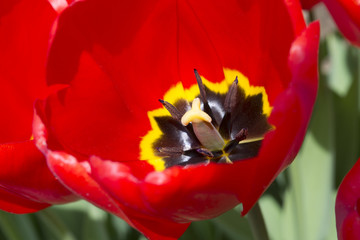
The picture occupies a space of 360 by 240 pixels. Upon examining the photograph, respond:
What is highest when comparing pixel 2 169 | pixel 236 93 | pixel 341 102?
pixel 2 169

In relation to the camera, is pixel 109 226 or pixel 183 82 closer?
pixel 183 82

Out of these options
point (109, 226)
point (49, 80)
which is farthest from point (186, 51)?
point (109, 226)

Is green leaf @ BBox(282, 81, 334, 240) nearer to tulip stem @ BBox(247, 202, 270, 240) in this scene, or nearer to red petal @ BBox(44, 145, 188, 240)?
tulip stem @ BBox(247, 202, 270, 240)

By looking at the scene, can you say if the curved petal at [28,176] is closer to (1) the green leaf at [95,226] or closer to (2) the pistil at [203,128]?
(2) the pistil at [203,128]

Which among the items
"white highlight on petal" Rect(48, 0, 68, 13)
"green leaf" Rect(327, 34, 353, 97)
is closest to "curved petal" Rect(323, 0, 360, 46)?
"white highlight on petal" Rect(48, 0, 68, 13)

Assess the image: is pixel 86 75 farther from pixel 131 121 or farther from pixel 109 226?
pixel 109 226

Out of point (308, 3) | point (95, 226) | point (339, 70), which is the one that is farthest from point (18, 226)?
point (339, 70)
